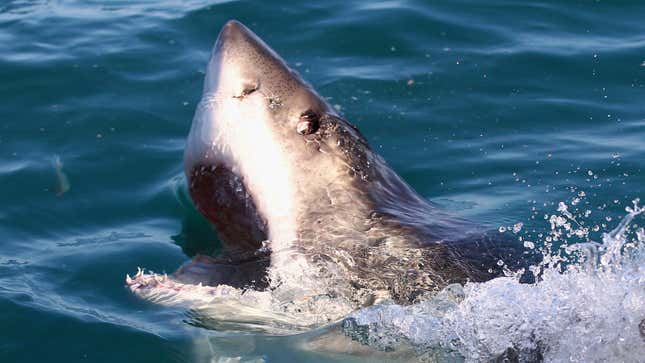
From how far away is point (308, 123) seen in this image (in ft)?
14.9

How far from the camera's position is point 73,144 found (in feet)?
22.3

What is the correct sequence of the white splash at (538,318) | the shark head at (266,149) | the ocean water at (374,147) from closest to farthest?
the white splash at (538,318)
the ocean water at (374,147)
the shark head at (266,149)

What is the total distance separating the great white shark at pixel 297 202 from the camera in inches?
165

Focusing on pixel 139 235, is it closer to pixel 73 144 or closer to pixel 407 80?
pixel 73 144

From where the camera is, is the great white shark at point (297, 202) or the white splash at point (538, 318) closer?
the white splash at point (538, 318)

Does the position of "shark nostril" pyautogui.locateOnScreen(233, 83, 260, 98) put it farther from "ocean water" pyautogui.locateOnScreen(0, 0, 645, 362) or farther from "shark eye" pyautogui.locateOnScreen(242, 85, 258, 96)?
"ocean water" pyautogui.locateOnScreen(0, 0, 645, 362)

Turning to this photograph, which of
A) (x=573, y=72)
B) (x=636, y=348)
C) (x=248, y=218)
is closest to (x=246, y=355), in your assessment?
(x=248, y=218)

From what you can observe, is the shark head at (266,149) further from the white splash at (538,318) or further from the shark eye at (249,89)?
the white splash at (538,318)

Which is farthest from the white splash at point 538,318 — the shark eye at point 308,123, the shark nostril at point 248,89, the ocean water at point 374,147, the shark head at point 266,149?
the shark nostril at point 248,89

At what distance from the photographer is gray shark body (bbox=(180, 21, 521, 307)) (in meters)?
4.21

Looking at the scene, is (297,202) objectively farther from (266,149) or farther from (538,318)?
(538,318)

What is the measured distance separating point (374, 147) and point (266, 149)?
235 centimetres

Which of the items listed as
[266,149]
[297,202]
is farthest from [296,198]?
[266,149]

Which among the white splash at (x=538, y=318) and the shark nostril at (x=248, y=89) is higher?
the shark nostril at (x=248, y=89)
